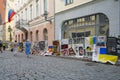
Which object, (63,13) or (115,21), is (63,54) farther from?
(115,21)

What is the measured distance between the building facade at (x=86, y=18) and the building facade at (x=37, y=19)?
1.71 metres

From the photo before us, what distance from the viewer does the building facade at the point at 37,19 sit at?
27.6 meters

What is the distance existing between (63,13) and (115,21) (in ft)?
26.9

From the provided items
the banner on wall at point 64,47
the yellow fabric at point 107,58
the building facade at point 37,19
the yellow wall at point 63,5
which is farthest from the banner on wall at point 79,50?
the building facade at point 37,19

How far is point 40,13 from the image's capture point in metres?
31.3

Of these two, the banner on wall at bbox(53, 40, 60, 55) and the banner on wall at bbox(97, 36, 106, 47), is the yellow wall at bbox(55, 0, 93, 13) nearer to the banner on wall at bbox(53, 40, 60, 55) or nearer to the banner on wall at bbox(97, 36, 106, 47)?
the banner on wall at bbox(53, 40, 60, 55)

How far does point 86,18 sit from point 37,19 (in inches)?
476

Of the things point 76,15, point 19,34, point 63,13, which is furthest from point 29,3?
point 76,15

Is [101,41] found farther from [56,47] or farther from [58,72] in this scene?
[56,47]

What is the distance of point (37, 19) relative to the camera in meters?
32.4

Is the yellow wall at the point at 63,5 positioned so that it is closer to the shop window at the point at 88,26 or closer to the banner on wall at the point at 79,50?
the shop window at the point at 88,26

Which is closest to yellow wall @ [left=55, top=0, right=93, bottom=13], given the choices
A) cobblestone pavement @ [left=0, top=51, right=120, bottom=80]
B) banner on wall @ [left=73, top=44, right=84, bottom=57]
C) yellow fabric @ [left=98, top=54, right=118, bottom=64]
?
banner on wall @ [left=73, top=44, right=84, bottom=57]

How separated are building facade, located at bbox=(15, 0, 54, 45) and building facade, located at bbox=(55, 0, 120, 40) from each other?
67.3 inches

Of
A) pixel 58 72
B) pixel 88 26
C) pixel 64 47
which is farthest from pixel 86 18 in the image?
pixel 58 72
